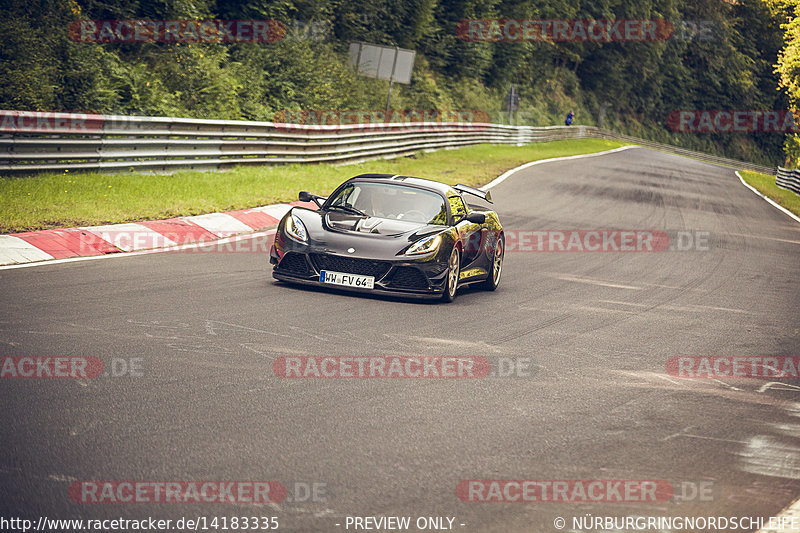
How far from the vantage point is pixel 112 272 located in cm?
988

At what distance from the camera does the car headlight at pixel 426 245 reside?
984 cm

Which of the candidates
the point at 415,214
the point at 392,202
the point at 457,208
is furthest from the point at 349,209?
the point at 457,208

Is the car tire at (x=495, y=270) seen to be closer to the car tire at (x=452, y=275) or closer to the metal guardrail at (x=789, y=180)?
the car tire at (x=452, y=275)

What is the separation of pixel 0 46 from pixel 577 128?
52.8m

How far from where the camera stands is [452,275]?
34.1 feet

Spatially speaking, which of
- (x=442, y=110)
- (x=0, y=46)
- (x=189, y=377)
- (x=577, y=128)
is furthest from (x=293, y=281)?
(x=577, y=128)

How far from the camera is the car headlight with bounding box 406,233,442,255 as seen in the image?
32.3ft

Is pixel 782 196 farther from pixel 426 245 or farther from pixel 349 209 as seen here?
pixel 426 245

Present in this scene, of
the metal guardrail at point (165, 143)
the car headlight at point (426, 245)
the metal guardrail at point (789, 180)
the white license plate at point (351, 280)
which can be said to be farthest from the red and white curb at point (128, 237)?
the metal guardrail at point (789, 180)

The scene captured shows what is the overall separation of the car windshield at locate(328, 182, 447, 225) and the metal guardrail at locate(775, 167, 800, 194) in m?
32.6

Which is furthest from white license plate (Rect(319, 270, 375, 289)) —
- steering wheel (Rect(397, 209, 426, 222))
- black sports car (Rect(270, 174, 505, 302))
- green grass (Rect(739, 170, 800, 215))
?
green grass (Rect(739, 170, 800, 215))

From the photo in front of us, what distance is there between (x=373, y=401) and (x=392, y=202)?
5169mm

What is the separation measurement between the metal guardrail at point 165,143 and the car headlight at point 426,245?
7.39 metres

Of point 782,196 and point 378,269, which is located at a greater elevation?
point 782,196
